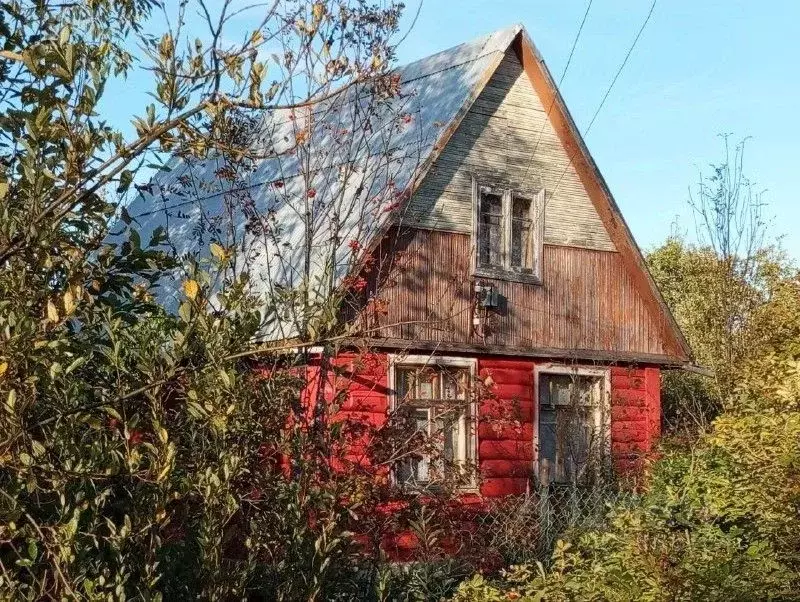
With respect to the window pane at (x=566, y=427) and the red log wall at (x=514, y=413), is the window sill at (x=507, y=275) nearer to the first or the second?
the red log wall at (x=514, y=413)

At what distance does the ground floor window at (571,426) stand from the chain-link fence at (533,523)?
0.55 metres

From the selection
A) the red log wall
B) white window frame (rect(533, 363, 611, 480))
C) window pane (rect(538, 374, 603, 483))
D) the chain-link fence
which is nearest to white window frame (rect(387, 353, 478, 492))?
the red log wall

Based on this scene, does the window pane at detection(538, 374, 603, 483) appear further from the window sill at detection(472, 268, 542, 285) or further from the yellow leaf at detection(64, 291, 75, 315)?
the yellow leaf at detection(64, 291, 75, 315)

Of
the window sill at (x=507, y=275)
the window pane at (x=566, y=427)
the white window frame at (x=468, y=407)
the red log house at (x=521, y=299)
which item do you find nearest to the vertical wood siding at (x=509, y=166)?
the red log house at (x=521, y=299)

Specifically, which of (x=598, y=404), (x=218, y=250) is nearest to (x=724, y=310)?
(x=598, y=404)

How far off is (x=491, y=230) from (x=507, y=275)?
66 centimetres

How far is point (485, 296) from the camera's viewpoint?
48.2 ft

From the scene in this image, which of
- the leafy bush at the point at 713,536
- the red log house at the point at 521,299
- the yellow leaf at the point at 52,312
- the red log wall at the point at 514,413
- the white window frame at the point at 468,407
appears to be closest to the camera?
the yellow leaf at the point at 52,312

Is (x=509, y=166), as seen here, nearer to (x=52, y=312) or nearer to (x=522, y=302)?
(x=522, y=302)

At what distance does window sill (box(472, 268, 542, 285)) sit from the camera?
1480 centimetres

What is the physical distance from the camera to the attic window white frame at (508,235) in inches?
583

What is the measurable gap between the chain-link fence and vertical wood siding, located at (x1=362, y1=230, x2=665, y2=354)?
2.18 m

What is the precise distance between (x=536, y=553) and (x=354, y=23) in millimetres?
5996

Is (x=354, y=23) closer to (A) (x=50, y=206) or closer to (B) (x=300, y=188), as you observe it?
(B) (x=300, y=188)
